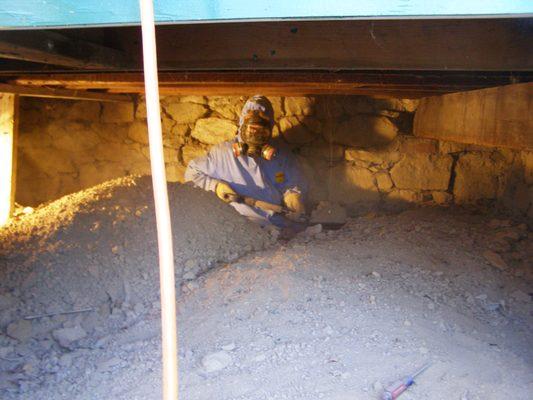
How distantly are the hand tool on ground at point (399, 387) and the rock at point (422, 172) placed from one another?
8.79 feet

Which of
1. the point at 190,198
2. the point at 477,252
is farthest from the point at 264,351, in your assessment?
the point at 190,198

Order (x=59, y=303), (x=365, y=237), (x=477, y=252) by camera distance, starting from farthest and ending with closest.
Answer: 1. (x=365, y=237)
2. (x=477, y=252)
3. (x=59, y=303)

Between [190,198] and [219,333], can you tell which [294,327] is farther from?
[190,198]

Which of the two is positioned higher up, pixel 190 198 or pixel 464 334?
pixel 190 198

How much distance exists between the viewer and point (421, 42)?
2.20 meters

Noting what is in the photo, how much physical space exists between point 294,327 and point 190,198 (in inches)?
73.6

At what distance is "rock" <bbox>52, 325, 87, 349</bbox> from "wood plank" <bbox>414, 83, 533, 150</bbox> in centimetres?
241

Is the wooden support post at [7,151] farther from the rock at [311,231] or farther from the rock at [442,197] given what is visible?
the rock at [442,197]

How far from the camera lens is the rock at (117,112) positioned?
514cm

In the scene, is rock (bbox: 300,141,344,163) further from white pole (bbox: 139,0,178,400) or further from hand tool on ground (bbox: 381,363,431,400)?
white pole (bbox: 139,0,178,400)

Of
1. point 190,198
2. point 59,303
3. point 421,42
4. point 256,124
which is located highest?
point 421,42

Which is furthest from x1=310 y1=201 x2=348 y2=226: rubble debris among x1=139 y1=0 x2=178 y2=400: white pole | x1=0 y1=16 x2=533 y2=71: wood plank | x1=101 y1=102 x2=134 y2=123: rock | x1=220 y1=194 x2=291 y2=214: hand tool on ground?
x1=139 y1=0 x2=178 y2=400: white pole

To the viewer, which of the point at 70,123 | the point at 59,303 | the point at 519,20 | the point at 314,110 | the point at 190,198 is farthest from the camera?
the point at 70,123

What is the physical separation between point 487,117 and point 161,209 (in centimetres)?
229
